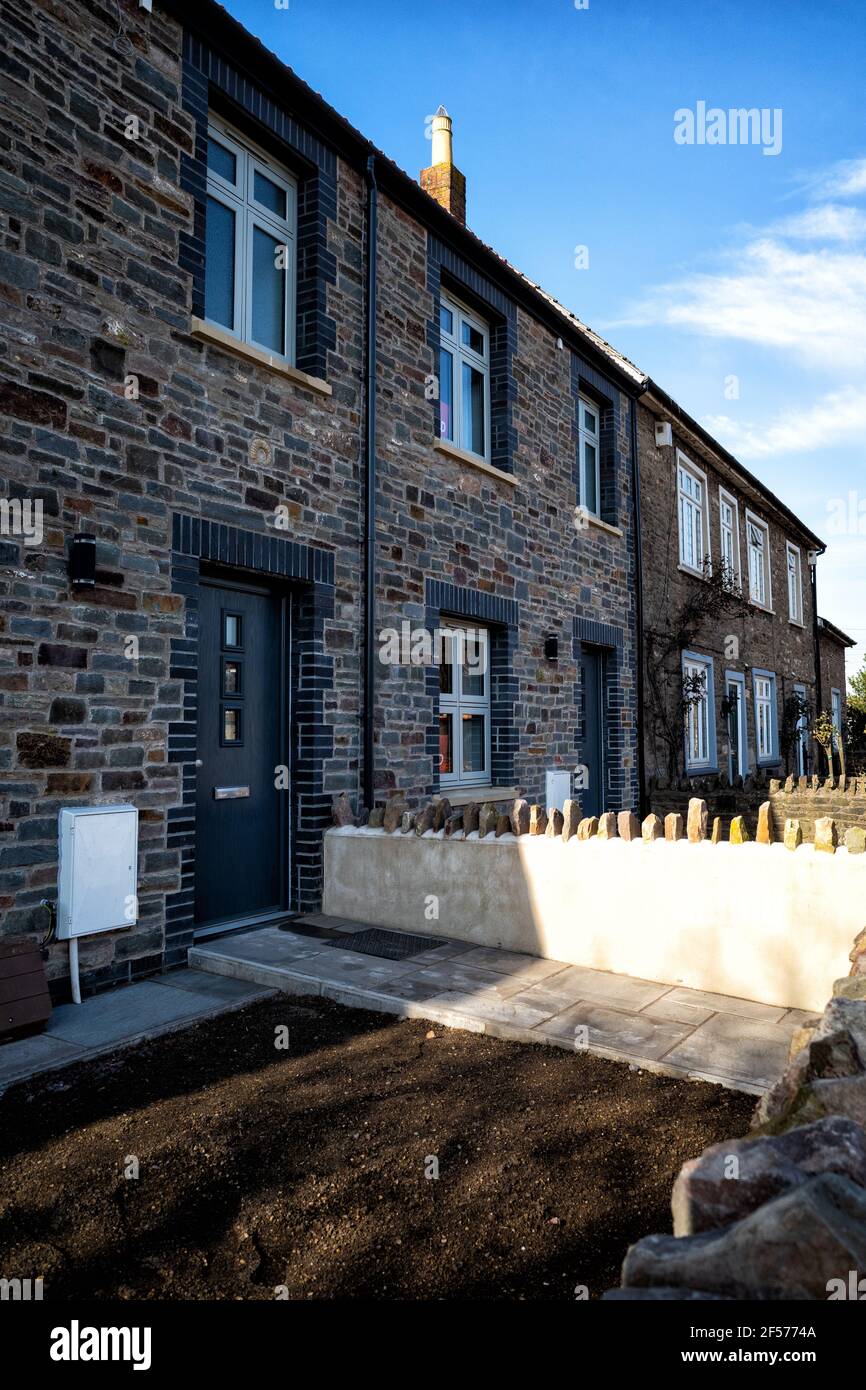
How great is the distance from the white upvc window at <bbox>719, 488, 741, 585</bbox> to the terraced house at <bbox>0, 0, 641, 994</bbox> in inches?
287

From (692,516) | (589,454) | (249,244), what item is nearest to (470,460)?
(249,244)

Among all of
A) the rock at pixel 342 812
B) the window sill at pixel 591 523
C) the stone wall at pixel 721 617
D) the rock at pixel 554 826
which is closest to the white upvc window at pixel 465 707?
the rock at pixel 342 812

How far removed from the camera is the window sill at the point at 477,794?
813 centimetres

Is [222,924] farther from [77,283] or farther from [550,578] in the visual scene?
[550,578]

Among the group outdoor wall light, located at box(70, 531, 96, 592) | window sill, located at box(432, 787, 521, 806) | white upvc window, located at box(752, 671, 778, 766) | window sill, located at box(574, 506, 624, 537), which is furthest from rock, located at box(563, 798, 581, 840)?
white upvc window, located at box(752, 671, 778, 766)

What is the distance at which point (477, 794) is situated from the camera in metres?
8.38

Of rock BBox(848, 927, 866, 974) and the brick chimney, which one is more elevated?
the brick chimney

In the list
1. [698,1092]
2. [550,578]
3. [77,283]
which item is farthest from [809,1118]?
[550,578]

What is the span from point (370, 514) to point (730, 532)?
37.1 feet

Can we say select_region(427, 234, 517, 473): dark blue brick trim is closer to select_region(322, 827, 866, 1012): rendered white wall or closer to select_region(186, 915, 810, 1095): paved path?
select_region(322, 827, 866, 1012): rendered white wall

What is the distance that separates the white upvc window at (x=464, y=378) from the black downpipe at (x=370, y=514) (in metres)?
1.31

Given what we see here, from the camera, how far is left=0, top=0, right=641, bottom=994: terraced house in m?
4.74

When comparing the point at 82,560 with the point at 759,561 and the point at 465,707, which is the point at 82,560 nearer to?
the point at 465,707

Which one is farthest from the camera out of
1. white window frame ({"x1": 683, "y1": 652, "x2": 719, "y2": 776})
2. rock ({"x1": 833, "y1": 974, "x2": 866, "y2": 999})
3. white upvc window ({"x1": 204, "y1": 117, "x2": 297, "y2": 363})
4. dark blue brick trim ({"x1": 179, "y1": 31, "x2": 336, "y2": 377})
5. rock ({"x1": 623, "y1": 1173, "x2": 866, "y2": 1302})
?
white window frame ({"x1": 683, "y1": 652, "x2": 719, "y2": 776})
